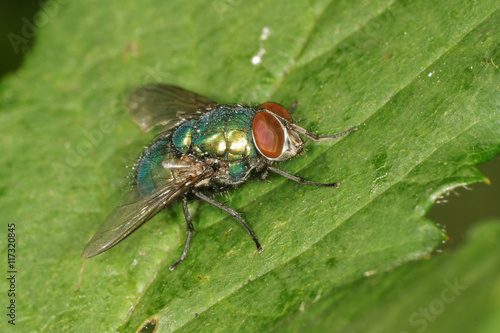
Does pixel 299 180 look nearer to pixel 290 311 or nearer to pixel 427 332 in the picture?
pixel 290 311

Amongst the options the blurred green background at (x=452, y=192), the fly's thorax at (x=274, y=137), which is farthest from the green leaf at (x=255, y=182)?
the fly's thorax at (x=274, y=137)

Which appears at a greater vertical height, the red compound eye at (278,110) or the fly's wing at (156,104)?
the fly's wing at (156,104)

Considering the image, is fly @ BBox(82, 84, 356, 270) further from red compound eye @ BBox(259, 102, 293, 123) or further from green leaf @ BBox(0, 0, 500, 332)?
green leaf @ BBox(0, 0, 500, 332)

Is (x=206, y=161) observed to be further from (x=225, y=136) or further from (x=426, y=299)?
(x=426, y=299)

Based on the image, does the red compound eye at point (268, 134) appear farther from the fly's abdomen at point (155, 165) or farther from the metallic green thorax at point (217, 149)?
the fly's abdomen at point (155, 165)

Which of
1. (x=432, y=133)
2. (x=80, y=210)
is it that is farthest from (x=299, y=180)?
(x=80, y=210)

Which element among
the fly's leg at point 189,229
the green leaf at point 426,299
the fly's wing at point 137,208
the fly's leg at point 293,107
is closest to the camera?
the green leaf at point 426,299

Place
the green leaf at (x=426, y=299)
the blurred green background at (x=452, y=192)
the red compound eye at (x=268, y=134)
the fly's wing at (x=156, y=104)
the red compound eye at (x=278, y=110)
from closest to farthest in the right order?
the green leaf at (x=426, y=299) < the blurred green background at (x=452, y=192) < the red compound eye at (x=268, y=134) < the red compound eye at (x=278, y=110) < the fly's wing at (x=156, y=104)
